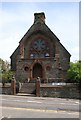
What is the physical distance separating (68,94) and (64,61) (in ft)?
42.7

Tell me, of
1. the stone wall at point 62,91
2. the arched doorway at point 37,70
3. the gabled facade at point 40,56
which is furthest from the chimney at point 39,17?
the stone wall at point 62,91

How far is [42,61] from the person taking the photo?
5253 cm

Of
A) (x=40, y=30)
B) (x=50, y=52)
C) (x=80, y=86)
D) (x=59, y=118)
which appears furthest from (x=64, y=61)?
(x=59, y=118)

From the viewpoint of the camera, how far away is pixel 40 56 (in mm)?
53688

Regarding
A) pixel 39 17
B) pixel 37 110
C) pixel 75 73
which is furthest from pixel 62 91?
pixel 39 17

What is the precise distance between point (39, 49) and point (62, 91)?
15.2m

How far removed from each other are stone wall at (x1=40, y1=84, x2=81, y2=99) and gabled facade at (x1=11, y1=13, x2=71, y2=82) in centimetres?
968

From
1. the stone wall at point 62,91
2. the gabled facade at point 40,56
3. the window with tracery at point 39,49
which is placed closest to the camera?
the stone wall at point 62,91

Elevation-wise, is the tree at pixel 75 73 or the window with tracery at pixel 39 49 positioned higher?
the window with tracery at pixel 39 49

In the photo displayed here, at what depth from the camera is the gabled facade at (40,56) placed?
2051 inches

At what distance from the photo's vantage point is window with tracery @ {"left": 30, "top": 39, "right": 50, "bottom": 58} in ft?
176

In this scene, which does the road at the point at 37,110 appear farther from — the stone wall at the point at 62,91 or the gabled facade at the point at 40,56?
the gabled facade at the point at 40,56

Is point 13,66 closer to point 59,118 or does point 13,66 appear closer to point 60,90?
point 60,90

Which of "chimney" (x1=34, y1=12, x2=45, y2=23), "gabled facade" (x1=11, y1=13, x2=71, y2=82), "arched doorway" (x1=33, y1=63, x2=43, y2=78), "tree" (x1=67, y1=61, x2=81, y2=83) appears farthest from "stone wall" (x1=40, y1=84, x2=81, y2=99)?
"chimney" (x1=34, y1=12, x2=45, y2=23)
